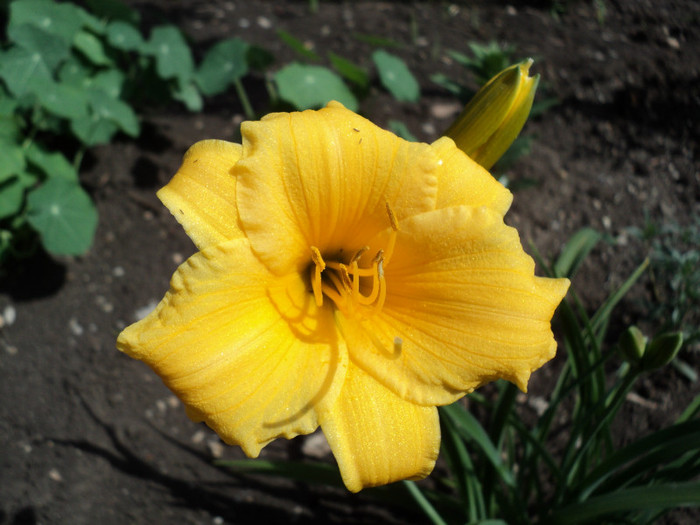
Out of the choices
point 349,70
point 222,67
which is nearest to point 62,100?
point 222,67

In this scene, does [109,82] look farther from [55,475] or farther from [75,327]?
[55,475]

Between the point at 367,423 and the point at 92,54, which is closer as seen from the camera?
the point at 367,423

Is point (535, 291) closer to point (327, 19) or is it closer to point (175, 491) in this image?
point (175, 491)

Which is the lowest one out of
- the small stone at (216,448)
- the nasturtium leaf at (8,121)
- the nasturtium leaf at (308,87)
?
the small stone at (216,448)


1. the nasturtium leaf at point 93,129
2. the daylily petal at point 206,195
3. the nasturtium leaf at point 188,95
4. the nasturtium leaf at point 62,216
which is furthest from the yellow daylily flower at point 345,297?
the nasturtium leaf at point 188,95

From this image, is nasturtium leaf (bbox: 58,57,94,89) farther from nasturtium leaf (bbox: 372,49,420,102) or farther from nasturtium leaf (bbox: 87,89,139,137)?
nasturtium leaf (bbox: 372,49,420,102)

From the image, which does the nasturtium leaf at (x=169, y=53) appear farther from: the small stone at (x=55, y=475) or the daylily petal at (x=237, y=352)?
the daylily petal at (x=237, y=352)

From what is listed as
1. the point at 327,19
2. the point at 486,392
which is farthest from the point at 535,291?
the point at 327,19

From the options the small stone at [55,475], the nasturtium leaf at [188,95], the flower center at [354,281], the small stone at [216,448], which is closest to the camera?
the flower center at [354,281]
